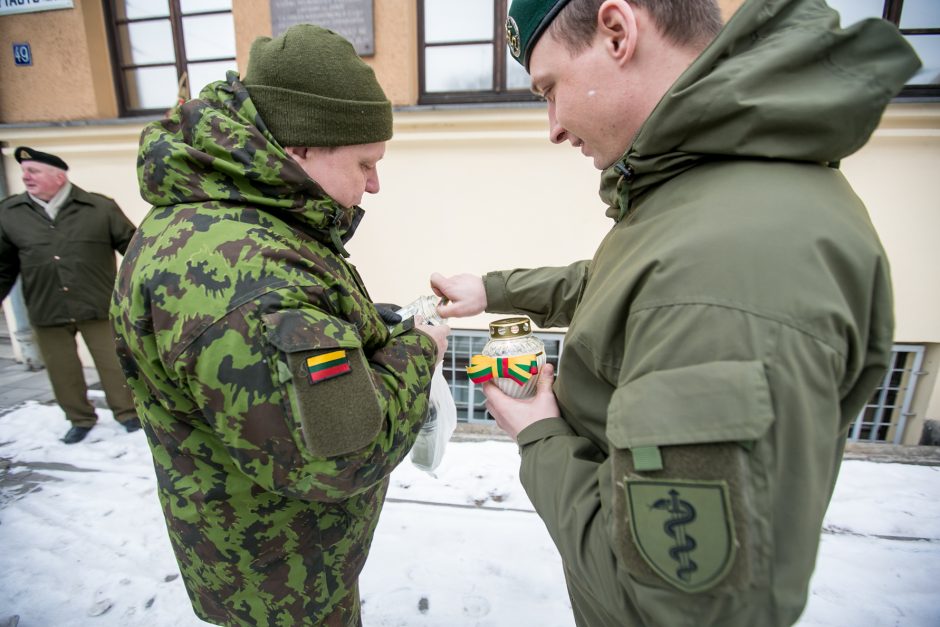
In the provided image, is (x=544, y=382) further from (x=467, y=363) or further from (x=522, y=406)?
(x=467, y=363)

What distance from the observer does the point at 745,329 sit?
23.8 inches

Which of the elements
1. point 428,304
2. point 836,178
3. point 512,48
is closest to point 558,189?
point 428,304

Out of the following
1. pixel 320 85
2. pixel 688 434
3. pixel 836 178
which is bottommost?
pixel 688 434

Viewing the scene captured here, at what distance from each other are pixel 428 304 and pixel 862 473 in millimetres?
3074

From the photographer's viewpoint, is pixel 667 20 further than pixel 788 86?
Yes

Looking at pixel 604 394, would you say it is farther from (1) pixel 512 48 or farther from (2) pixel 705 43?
(1) pixel 512 48

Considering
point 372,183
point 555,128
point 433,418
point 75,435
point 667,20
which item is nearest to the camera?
point 667,20

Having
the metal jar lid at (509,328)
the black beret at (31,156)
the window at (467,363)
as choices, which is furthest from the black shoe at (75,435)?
the metal jar lid at (509,328)

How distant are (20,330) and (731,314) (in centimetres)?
615

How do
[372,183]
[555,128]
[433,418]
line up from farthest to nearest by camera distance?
[433,418] → [372,183] → [555,128]

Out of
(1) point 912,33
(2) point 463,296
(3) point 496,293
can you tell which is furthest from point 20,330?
(1) point 912,33

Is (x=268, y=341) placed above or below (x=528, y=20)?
below

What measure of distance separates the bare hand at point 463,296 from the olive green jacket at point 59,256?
3.09m

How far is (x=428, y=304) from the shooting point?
1.77 metres
